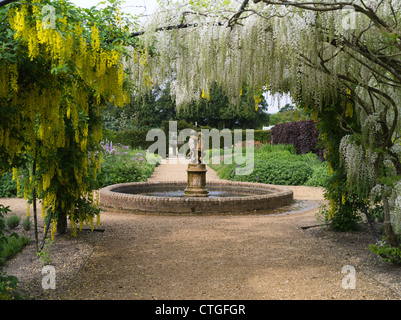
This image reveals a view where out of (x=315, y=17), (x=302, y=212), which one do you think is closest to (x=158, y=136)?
(x=302, y=212)

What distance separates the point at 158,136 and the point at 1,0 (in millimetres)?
21954

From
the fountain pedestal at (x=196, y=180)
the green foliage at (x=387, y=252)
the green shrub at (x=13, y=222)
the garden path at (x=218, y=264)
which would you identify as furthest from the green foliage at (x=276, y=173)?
the green shrub at (x=13, y=222)

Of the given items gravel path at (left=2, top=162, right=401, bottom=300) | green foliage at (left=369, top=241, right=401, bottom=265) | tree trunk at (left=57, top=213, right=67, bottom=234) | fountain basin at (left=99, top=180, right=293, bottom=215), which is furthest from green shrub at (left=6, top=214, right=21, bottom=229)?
green foliage at (left=369, top=241, right=401, bottom=265)

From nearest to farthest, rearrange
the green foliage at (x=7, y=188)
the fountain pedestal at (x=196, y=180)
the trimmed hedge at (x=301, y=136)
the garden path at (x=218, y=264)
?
1. the garden path at (x=218, y=264)
2. the fountain pedestal at (x=196, y=180)
3. the green foliage at (x=7, y=188)
4. the trimmed hedge at (x=301, y=136)

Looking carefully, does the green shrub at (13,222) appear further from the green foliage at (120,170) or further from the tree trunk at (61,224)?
the green foliage at (120,170)

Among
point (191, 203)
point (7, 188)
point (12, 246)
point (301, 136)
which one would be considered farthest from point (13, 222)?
point (301, 136)

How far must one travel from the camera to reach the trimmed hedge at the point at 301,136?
16969 millimetres

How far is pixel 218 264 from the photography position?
416 cm

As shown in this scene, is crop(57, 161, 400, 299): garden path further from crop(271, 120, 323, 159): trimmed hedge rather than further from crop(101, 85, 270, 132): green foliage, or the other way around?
crop(101, 85, 270, 132): green foliage

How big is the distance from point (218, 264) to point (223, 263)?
68 mm

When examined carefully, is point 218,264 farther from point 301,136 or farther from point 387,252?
point 301,136

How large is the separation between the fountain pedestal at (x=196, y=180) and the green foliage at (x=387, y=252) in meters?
→ 5.13

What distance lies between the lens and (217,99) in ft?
103

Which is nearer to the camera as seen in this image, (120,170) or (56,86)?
(56,86)
